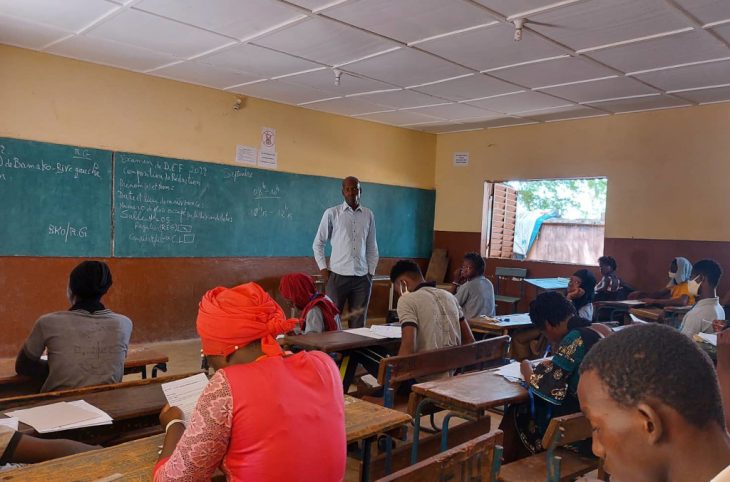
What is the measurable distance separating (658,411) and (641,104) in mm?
6295

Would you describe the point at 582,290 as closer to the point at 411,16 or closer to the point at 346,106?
the point at 411,16

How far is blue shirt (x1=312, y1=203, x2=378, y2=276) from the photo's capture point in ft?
18.1

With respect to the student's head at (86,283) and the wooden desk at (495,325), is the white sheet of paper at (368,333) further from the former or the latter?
the student's head at (86,283)

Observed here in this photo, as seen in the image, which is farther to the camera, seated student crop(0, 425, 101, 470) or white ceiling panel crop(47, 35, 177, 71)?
white ceiling panel crop(47, 35, 177, 71)

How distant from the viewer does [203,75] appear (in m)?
5.84

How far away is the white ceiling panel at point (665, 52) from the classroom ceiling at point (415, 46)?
1cm

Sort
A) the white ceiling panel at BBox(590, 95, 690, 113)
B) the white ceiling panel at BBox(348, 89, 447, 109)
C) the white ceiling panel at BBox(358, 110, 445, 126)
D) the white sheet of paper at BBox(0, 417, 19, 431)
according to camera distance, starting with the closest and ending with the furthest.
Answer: the white sheet of paper at BBox(0, 417, 19, 431)
the white ceiling panel at BBox(590, 95, 690, 113)
the white ceiling panel at BBox(348, 89, 447, 109)
the white ceiling panel at BBox(358, 110, 445, 126)

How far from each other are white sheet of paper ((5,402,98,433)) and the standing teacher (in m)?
3.58

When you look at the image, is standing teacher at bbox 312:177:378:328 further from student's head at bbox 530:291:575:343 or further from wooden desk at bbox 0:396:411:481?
wooden desk at bbox 0:396:411:481

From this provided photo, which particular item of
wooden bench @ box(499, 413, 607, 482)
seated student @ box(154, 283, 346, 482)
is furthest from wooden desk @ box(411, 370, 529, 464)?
seated student @ box(154, 283, 346, 482)

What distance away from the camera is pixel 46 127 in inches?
208

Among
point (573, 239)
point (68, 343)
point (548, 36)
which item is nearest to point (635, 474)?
point (68, 343)

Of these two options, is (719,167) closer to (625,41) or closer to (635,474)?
(625,41)

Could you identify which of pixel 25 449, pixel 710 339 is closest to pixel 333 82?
pixel 710 339
